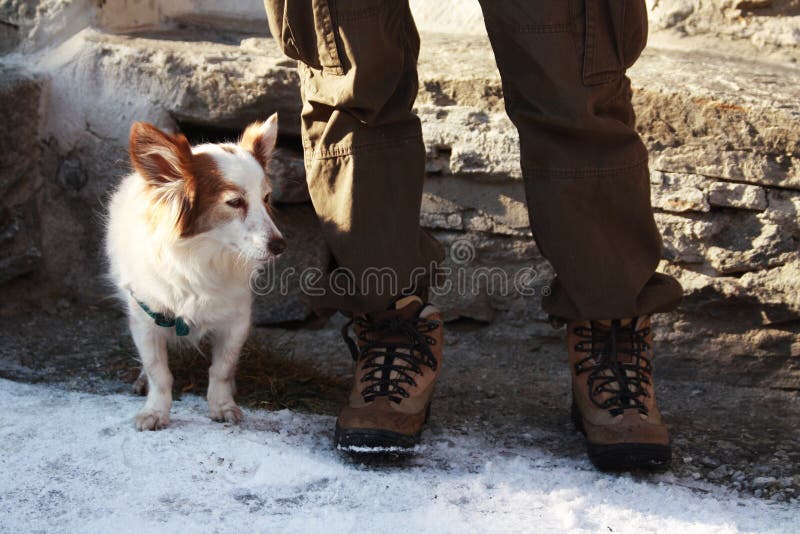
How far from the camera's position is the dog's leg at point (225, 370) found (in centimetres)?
236

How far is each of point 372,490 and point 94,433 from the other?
70 centimetres

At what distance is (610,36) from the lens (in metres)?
1.94

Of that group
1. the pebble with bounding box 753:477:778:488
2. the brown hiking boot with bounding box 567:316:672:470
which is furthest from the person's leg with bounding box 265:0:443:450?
the pebble with bounding box 753:477:778:488

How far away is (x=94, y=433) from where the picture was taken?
86.7 inches

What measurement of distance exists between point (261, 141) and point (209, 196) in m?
0.25

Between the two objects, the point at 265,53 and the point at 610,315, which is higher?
the point at 265,53

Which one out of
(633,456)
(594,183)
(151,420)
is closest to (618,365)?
(633,456)

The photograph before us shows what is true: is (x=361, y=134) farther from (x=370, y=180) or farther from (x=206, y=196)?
(x=206, y=196)

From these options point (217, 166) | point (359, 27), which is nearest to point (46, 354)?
point (217, 166)

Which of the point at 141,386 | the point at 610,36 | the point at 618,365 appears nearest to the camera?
the point at 610,36

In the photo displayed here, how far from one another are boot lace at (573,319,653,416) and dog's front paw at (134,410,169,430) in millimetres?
1026

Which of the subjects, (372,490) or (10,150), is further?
(10,150)

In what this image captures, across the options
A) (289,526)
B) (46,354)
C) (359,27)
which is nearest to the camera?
(289,526)

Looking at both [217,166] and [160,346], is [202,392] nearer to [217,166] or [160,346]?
[160,346]
